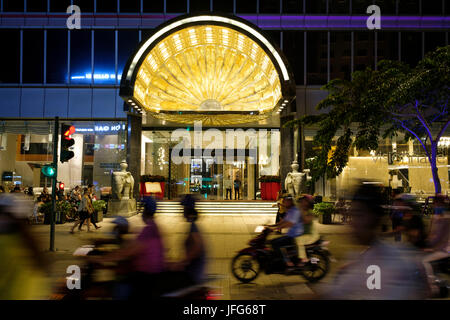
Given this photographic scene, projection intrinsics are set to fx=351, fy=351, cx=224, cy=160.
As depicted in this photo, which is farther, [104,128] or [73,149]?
[73,149]

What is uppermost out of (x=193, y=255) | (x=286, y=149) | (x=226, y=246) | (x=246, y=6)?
(x=246, y=6)

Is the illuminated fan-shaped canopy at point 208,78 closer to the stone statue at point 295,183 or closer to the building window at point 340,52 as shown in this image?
the stone statue at point 295,183

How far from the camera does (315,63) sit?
22203mm

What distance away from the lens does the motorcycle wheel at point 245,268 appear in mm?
6793

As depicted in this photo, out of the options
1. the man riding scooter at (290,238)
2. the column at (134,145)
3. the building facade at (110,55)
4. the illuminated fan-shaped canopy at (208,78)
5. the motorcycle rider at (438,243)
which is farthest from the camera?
the building facade at (110,55)

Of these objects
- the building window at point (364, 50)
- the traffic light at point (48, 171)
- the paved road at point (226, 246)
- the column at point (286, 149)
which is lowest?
the paved road at point (226, 246)

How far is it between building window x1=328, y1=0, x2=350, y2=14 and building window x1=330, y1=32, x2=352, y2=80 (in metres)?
1.43

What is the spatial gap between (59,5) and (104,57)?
4.52 metres

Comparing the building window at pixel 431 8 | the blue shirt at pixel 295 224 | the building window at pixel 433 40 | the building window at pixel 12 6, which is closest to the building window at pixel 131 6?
the building window at pixel 12 6

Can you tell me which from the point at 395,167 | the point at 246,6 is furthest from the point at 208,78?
the point at 395,167

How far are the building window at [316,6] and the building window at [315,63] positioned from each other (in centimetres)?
168

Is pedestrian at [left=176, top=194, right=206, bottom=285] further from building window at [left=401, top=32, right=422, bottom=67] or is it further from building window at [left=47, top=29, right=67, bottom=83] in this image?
building window at [left=401, top=32, right=422, bottom=67]

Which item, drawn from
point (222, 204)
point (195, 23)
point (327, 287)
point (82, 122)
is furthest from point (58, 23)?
point (327, 287)
